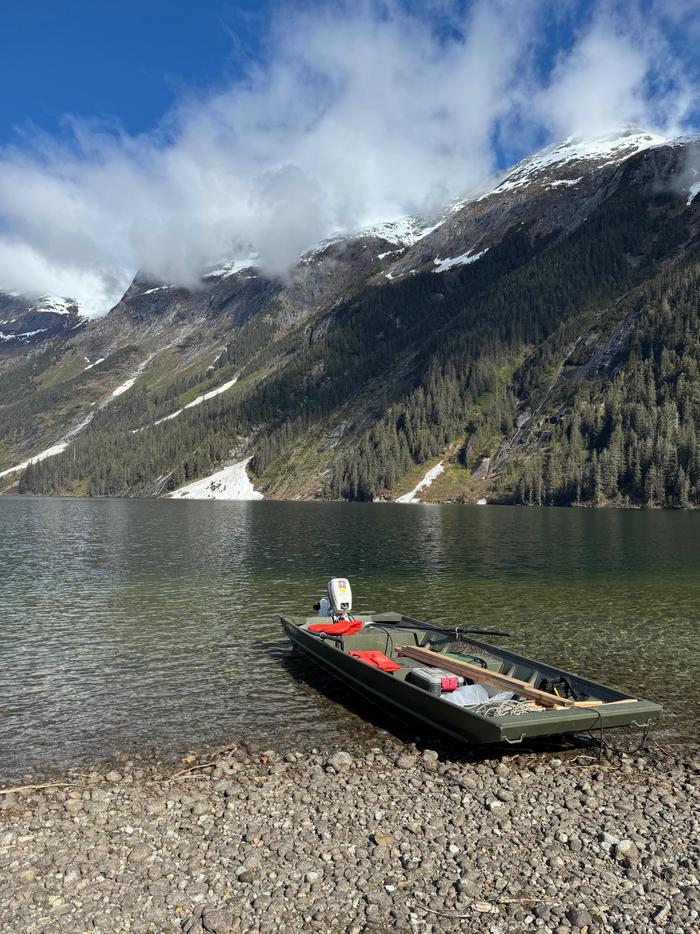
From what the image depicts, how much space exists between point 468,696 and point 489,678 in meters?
1.74

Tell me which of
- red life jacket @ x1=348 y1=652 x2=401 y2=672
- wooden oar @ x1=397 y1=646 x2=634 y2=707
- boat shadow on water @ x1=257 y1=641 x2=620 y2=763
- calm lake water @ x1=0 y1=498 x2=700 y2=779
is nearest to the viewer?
wooden oar @ x1=397 y1=646 x2=634 y2=707

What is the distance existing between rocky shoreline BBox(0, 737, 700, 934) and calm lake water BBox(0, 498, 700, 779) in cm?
298

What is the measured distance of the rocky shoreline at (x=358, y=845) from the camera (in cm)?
1070

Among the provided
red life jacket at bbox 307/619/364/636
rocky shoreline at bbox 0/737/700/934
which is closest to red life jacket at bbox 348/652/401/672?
red life jacket at bbox 307/619/364/636

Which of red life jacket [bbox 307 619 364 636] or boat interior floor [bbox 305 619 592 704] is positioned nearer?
boat interior floor [bbox 305 619 592 704]

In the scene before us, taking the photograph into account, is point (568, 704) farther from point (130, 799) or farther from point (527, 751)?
point (130, 799)

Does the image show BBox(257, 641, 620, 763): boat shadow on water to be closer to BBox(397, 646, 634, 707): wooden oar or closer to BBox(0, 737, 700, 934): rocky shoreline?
BBox(0, 737, 700, 934): rocky shoreline

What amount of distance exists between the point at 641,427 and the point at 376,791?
194m

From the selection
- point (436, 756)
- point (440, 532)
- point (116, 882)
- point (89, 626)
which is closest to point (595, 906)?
point (436, 756)

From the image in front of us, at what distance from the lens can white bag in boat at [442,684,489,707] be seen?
20044 millimetres

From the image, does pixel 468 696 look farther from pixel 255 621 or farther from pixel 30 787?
pixel 255 621

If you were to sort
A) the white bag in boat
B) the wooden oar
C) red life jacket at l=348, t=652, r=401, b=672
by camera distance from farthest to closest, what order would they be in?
red life jacket at l=348, t=652, r=401, b=672
the white bag in boat
the wooden oar

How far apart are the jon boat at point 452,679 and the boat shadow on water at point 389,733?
18.9 inches

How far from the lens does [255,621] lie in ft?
Result: 123
